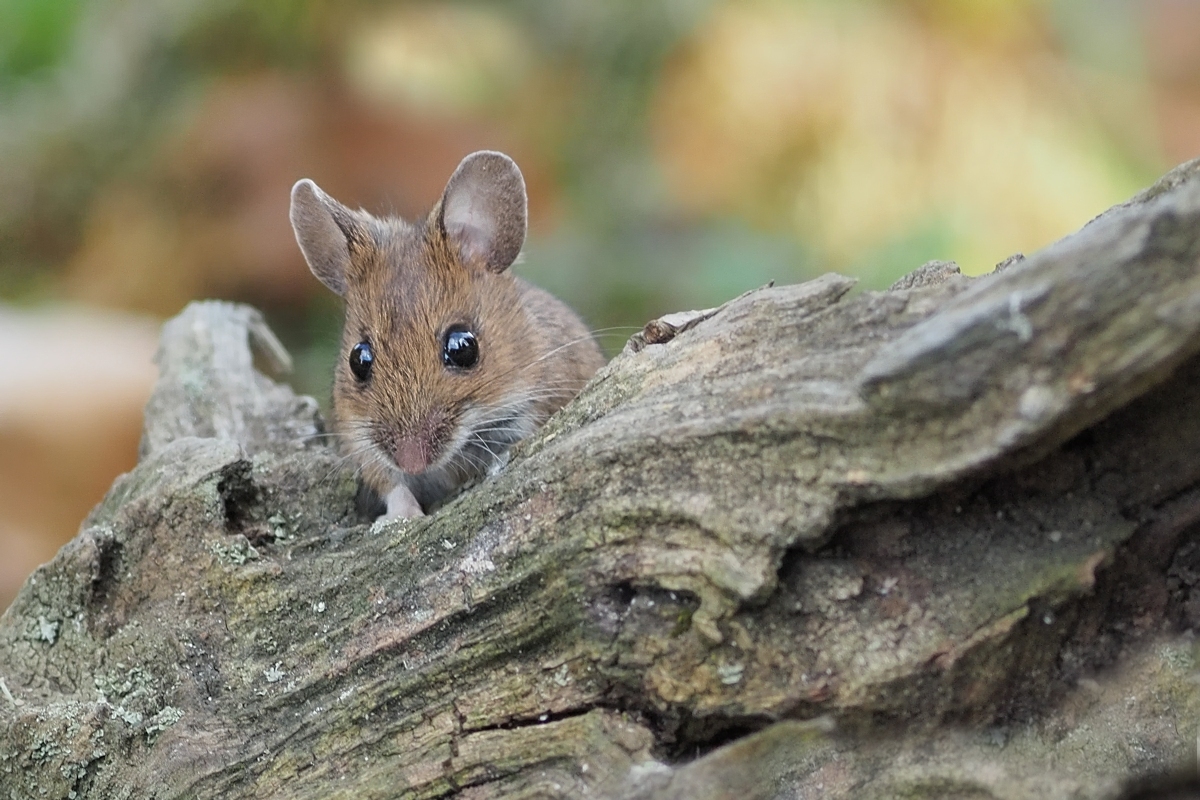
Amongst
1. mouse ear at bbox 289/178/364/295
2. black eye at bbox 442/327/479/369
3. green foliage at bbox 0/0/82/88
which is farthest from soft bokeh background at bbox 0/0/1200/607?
black eye at bbox 442/327/479/369

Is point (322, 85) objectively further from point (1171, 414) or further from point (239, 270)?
point (1171, 414)

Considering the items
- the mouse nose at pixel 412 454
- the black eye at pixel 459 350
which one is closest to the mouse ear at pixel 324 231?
the black eye at pixel 459 350

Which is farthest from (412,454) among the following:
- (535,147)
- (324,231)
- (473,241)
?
(535,147)

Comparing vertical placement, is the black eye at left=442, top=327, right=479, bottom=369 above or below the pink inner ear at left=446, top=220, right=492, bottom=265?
below

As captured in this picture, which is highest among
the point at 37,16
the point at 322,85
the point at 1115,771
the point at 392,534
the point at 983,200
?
the point at 37,16

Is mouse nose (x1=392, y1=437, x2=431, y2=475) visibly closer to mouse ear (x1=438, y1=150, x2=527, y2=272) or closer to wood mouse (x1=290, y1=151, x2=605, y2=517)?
wood mouse (x1=290, y1=151, x2=605, y2=517)

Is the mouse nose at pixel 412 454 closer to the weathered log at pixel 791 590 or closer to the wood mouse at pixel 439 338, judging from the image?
the wood mouse at pixel 439 338

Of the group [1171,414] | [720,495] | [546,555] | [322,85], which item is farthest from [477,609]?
[322,85]
